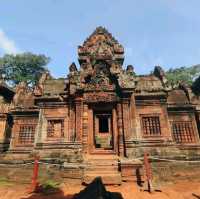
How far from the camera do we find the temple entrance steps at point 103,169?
10523 mm

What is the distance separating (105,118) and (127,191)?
21.3ft

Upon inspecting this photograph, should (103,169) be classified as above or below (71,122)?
below

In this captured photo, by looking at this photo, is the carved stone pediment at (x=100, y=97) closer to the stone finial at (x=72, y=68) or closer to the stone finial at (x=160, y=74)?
the stone finial at (x=72, y=68)

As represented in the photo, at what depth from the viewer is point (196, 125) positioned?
53.5ft

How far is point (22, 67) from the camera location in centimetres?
3619

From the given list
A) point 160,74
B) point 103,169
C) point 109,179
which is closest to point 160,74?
point 160,74

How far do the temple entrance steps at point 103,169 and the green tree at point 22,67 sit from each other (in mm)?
26968

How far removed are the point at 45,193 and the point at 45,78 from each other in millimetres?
9952

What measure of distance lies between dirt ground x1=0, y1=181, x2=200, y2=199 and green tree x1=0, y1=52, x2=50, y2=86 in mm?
27630

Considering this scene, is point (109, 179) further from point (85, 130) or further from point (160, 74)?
point (160, 74)

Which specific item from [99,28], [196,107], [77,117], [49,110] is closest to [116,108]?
[77,117]

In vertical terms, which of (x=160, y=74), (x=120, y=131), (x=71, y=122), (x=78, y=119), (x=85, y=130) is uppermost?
(x=160, y=74)

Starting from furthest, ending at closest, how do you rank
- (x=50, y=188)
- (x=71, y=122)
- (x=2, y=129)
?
(x=2, y=129) → (x=71, y=122) → (x=50, y=188)

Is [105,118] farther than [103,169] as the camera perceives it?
Yes
